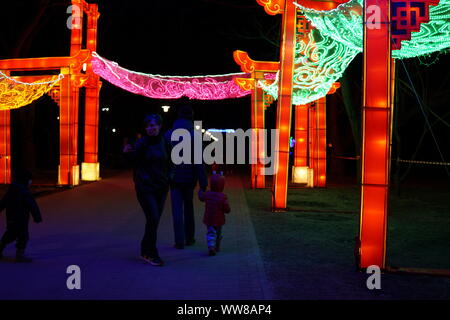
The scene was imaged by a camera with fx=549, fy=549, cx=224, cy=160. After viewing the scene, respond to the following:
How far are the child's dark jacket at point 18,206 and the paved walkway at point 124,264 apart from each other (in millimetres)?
523

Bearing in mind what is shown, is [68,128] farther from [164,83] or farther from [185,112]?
[185,112]

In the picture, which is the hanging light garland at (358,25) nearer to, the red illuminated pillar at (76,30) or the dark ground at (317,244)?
the dark ground at (317,244)

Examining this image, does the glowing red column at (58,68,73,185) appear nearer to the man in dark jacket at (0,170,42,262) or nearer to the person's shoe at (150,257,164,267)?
the man in dark jacket at (0,170,42,262)

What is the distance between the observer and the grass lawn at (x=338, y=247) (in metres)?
5.67

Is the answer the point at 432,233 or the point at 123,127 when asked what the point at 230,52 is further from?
the point at 432,233

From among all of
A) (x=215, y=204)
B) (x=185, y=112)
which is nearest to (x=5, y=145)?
(x=185, y=112)

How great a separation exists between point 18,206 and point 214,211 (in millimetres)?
2492

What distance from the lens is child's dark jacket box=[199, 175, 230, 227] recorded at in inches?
290

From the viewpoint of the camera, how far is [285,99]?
12.0 metres

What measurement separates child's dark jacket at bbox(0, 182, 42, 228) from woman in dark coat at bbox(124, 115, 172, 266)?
1.38 m

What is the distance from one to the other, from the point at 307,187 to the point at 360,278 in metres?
13.0

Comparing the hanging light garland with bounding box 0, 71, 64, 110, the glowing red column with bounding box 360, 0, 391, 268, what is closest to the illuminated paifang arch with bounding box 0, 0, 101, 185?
the hanging light garland with bounding box 0, 71, 64, 110

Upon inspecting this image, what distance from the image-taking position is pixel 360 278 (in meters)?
6.14

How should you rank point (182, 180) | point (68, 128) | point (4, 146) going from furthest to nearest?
point (4, 146) → point (68, 128) → point (182, 180)
